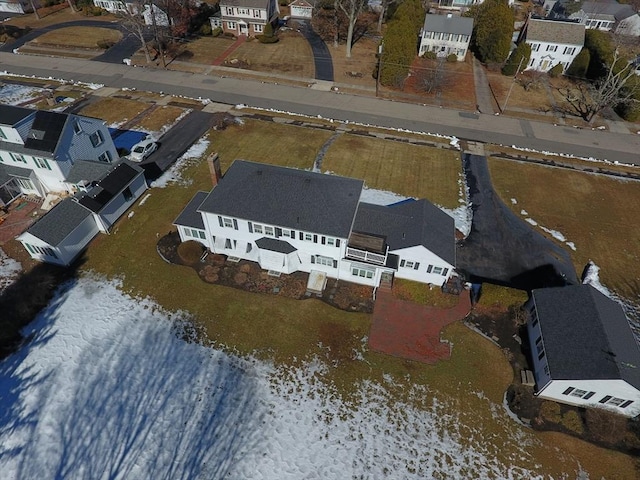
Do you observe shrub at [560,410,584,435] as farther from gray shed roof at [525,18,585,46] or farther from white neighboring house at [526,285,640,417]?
gray shed roof at [525,18,585,46]

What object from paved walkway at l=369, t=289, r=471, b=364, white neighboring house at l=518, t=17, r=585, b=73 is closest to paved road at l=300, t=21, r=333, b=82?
white neighboring house at l=518, t=17, r=585, b=73

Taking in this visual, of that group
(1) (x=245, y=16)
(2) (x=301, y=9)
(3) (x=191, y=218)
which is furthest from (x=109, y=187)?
(2) (x=301, y=9)

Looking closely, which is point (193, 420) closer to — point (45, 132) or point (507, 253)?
point (507, 253)

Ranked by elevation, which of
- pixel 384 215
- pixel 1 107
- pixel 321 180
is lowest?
pixel 384 215

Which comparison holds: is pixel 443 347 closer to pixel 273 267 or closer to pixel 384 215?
pixel 384 215

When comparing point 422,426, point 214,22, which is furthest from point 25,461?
point 214,22

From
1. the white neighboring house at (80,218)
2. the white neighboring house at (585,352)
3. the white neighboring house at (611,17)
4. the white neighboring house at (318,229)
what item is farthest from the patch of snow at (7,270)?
the white neighboring house at (611,17)
